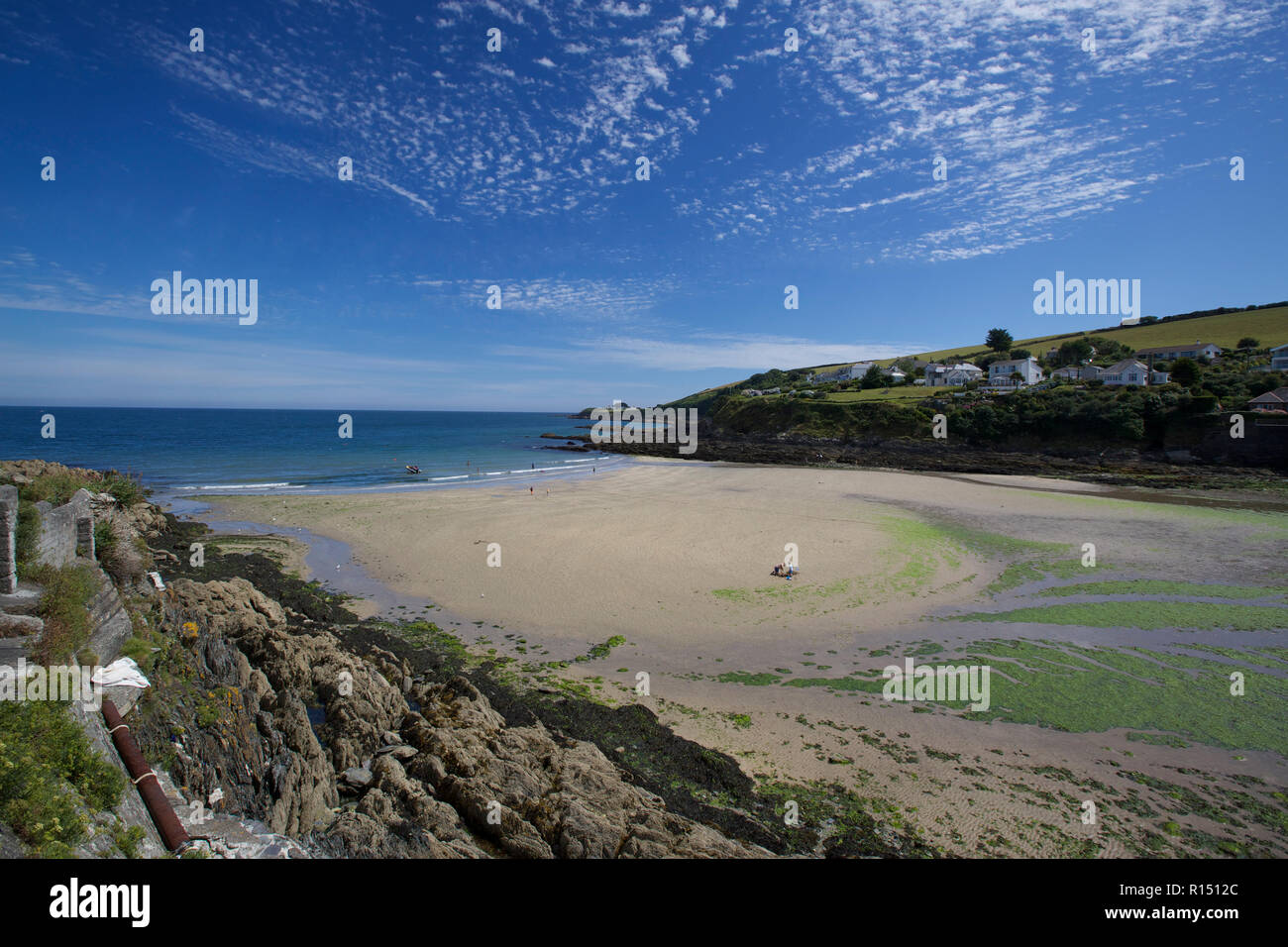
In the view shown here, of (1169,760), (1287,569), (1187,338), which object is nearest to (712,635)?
(1169,760)

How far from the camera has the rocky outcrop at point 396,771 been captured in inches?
240

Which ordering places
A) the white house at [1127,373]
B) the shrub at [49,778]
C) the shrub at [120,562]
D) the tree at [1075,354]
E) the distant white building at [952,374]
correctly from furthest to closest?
the distant white building at [952,374]
the tree at [1075,354]
the white house at [1127,373]
the shrub at [120,562]
the shrub at [49,778]

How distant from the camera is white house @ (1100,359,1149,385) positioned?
189ft

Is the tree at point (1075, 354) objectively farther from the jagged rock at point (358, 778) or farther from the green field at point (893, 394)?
the jagged rock at point (358, 778)

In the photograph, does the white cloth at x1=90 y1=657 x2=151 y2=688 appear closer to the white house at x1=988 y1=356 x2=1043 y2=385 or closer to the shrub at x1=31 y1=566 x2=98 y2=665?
the shrub at x1=31 y1=566 x2=98 y2=665

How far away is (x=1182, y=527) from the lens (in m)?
23.5

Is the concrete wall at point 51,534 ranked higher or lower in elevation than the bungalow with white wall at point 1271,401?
lower

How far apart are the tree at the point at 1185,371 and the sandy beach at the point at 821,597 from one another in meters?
33.9

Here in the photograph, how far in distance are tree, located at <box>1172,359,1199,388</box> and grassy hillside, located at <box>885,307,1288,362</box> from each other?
2285cm

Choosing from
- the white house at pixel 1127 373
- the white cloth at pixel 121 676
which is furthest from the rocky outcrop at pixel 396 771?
the white house at pixel 1127 373

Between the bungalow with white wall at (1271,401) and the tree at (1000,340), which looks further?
the tree at (1000,340)

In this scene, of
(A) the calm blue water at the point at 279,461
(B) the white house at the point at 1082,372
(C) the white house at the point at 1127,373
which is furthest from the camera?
(B) the white house at the point at 1082,372

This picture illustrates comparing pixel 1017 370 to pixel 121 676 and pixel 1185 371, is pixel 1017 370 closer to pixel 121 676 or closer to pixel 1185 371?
pixel 1185 371
